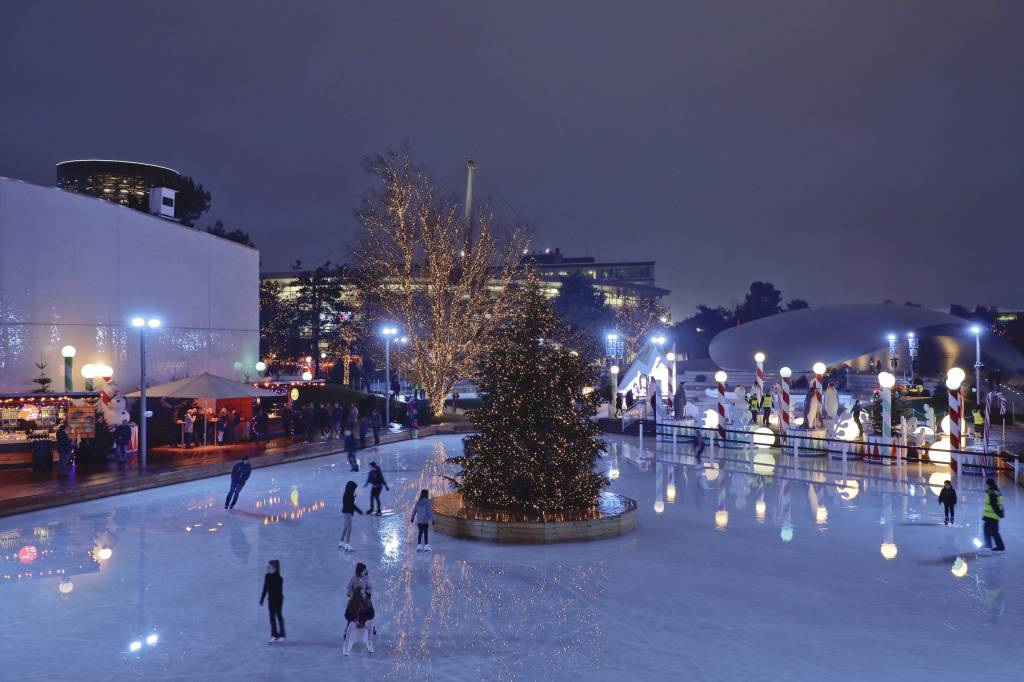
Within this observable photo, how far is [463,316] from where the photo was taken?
37625mm

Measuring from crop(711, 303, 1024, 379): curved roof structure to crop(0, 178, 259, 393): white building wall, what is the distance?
43004mm

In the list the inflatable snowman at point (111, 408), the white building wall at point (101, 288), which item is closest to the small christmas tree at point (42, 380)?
the white building wall at point (101, 288)

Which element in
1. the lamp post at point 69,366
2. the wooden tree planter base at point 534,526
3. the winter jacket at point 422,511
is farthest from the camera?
the lamp post at point 69,366

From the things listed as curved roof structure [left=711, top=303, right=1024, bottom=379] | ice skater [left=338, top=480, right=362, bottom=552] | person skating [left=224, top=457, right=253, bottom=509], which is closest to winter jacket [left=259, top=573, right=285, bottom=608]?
ice skater [left=338, top=480, right=362, bottom=552]

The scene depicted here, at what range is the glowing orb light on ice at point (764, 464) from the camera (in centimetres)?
2259

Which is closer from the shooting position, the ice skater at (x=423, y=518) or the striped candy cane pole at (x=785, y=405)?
the ice skater at (x=423, y=518)

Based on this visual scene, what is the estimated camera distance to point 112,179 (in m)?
34.8

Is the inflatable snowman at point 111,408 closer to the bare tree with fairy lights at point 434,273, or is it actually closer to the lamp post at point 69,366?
the lamp post at point 69,366

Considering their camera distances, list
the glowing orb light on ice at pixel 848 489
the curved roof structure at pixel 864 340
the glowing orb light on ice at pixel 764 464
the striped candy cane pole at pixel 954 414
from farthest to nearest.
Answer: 1. the curved roof structure at pixel 864 340
2. the glowing orb light on ice at pixel 764 464
3. the striped candy cane pole at pixel 954 414
4. the glowing orb light on ice at pixel 848 489

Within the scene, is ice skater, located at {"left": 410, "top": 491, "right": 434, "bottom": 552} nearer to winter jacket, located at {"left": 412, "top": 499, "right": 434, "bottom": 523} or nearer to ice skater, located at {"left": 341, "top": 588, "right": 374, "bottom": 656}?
winter jacket, located at {"left": 412, "top": 499, "right": 434, "bottom": 523}

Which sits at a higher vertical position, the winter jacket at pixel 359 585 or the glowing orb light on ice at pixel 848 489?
the winter jacket at pixel 359 585

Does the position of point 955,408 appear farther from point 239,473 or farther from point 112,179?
point 112,179

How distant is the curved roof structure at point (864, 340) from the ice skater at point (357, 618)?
53.5m

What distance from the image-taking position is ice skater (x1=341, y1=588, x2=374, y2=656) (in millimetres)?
8195
